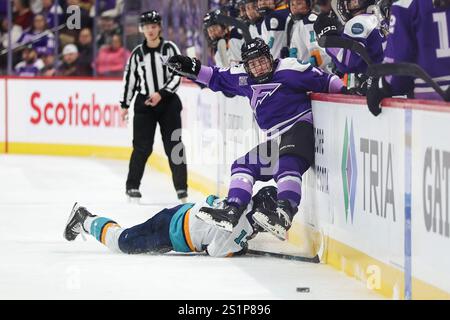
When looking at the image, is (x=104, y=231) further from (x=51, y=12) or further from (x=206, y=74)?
(x=51, y=12)

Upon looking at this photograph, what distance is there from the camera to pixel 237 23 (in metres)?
10.1

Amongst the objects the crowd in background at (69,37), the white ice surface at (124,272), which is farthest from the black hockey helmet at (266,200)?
the crowd in background at (69,37)

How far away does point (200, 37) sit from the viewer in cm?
1216

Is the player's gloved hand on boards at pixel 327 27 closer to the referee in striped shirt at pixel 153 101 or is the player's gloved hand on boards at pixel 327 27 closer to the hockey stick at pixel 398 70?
the hockey stick at pixel 398 70

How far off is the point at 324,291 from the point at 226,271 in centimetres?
80

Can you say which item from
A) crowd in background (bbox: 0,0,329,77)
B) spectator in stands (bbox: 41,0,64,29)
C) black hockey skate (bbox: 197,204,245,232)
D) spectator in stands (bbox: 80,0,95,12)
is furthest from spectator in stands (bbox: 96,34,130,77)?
black hockey skate (bbox: 197,204,245,232)

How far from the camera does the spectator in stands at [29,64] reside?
16.5 meters

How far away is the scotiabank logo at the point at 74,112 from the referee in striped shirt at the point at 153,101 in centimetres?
500

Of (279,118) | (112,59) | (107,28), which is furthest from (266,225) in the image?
(112,59)

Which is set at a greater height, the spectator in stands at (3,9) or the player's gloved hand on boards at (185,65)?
the spectator in stands at (3,9)

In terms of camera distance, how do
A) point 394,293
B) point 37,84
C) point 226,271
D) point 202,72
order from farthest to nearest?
point 37,84, point 202,72, point 226,271, point 394,293

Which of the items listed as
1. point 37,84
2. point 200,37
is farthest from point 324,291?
point 37,84

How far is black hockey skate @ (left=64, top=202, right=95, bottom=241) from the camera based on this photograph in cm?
725
